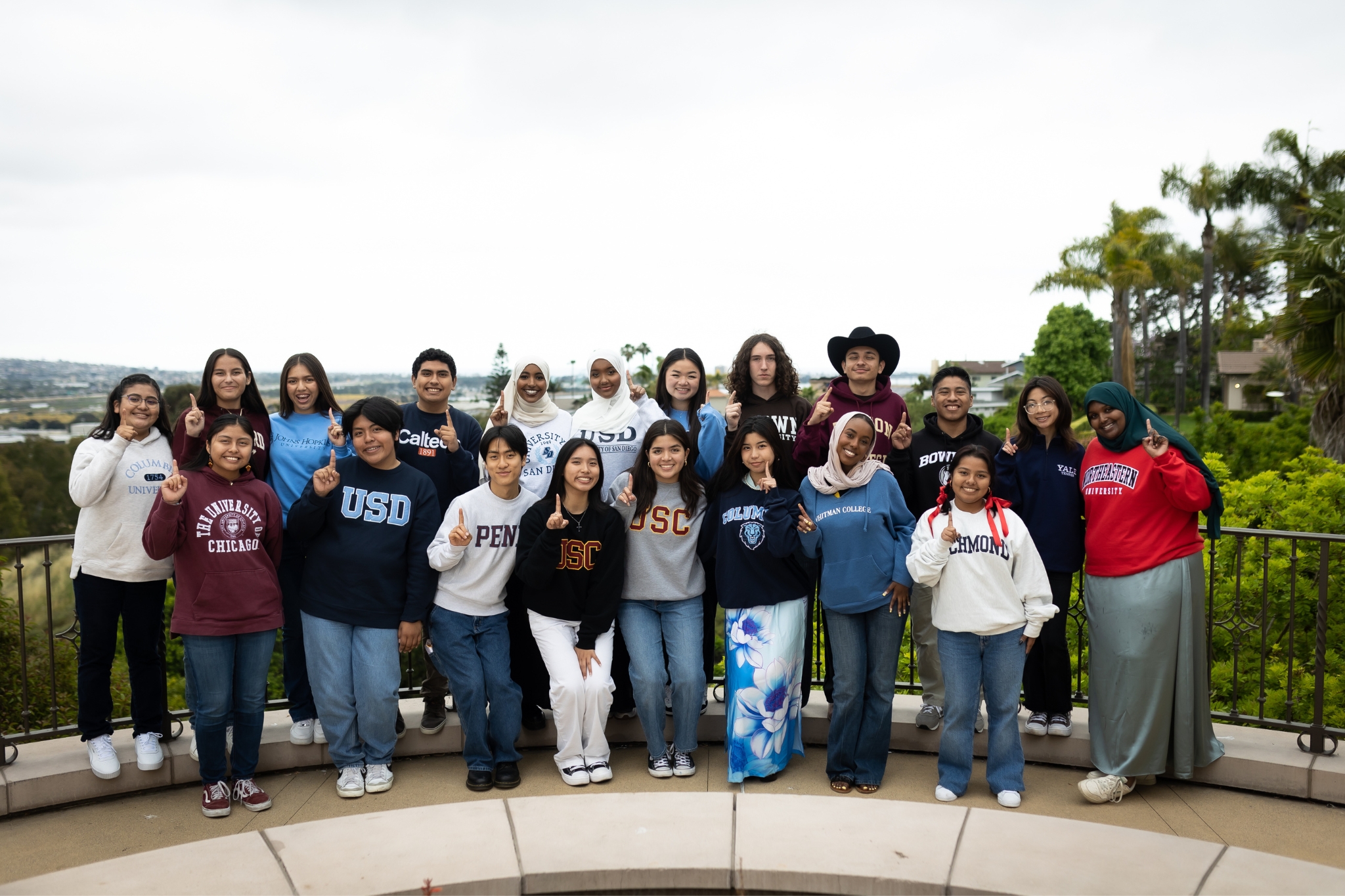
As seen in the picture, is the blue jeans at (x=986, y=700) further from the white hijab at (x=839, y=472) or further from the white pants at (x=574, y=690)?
the white pants at (x=574, y=690)

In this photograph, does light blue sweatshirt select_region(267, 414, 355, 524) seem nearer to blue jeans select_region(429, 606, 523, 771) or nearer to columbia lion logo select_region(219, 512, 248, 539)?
columbia lion logo select_region(219, 512, 248, 539)

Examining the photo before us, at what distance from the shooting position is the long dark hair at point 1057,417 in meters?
4.48

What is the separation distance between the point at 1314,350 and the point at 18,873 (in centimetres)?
1420

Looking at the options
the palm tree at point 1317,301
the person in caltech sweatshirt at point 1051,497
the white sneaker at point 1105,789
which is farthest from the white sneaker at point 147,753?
the palm tree at point 1317,301

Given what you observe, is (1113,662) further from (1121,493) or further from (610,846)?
(610,846)

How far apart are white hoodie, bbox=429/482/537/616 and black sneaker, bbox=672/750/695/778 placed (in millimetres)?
1197

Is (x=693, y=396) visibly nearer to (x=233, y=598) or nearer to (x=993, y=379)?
(x=233, y=598)

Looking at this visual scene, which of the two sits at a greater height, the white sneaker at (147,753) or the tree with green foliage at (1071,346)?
the tree with green foliage at (1071,346)

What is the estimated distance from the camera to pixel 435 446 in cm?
482

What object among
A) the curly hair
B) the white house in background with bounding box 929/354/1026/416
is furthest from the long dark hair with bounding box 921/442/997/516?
the white house in background with bounding box 929/354/1026/416

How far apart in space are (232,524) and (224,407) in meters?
0.74

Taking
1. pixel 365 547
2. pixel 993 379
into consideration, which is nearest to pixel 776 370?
pixel 365 547

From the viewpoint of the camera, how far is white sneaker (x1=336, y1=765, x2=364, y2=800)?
437 centimetres

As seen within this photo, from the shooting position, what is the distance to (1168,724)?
4.20 m
